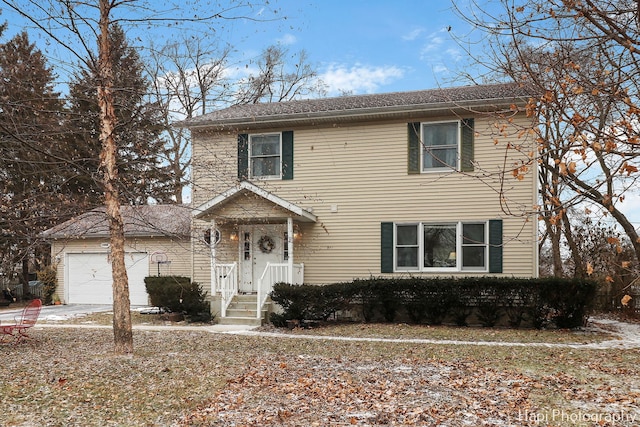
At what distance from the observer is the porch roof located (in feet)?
44.3

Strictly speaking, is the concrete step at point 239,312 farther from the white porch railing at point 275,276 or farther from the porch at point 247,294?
the white porch railing at point 275,276

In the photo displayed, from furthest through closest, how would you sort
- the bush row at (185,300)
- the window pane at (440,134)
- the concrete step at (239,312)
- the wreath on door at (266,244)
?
1. the wreath on door at (266,244)
2. the bush row at (185,300)
3. the concrete step at (239,312)
4. the window pane at (440,134)

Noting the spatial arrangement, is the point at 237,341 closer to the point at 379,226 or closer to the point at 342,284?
the point at 342,284

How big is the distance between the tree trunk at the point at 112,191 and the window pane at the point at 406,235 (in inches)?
304

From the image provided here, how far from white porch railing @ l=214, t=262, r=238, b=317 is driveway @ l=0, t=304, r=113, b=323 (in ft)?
15.5

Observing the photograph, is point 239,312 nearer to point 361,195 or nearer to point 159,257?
point 361,195

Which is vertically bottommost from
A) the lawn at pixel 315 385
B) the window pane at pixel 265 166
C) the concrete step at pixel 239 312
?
the concrete step at pixel 239 312

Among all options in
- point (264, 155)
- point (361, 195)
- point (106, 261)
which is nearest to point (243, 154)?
point (264, 155)

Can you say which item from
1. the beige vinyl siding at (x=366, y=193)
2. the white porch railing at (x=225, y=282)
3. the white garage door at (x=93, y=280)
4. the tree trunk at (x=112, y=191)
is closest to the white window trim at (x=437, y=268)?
the beige vinyl siding at (x=366, y=193)

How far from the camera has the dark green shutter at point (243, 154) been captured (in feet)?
49.4

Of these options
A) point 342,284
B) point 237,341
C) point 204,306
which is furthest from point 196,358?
point 204,306

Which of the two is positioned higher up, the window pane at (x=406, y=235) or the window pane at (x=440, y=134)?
the window pane at (x=440, y=134)

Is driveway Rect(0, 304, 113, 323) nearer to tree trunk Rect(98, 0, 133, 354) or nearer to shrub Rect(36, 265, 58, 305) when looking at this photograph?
shrub Rect(36, 265, 58, 305)

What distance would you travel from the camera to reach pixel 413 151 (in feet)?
46.2
